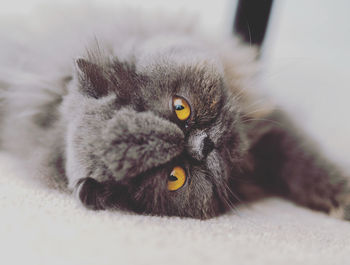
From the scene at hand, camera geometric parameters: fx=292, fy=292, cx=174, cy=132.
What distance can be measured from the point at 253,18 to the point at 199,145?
1.19m

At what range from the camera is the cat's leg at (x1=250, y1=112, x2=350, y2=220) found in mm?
1077

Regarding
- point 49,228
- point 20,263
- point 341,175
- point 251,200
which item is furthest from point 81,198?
point 341,175

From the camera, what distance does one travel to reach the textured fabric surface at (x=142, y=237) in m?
0.61

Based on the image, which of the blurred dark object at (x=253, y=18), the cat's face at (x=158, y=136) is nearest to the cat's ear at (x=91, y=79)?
the cat's face at (x=158, y=136)

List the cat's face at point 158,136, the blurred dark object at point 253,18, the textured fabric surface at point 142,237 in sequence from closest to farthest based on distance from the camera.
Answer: the textured fabric surface at point 142,237, the cat's face at point 158,136, the blurred dark object at point 253,18

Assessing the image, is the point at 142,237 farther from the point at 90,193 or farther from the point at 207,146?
the point at 207,146

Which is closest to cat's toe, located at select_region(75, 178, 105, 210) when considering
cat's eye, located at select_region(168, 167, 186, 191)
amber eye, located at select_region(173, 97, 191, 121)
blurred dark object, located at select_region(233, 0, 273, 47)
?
cat's eye, located at select_region(168, 167, 186, 191)

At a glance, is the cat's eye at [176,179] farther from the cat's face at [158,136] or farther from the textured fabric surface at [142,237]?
the textured fabric surface at [142,237]

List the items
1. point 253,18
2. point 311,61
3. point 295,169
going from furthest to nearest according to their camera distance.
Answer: point 253,18 → point 311,61 → point 295,169

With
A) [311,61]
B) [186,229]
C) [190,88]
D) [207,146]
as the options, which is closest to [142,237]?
[186,229]

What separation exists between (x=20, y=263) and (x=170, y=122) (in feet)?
1.70

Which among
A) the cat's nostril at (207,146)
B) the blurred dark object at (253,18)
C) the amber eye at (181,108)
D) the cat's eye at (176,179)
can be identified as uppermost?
the blurred dark object at (253,18)

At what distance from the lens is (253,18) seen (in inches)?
69.4

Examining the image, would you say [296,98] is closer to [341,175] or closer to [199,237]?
[341,175]
